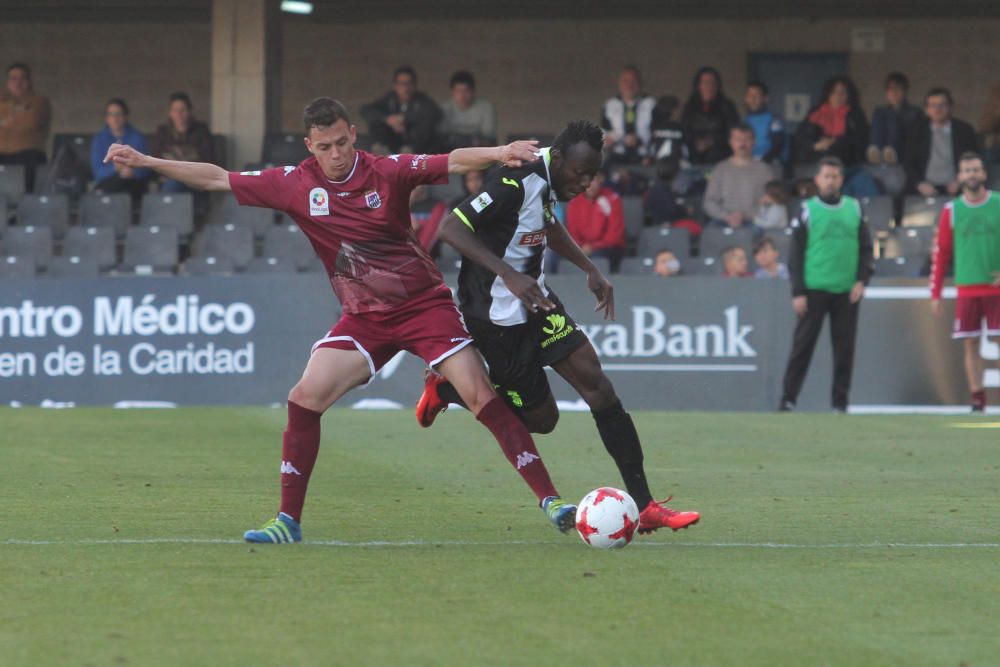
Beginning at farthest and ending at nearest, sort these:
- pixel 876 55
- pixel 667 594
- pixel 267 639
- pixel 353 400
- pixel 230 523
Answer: pixel 876 55, pixel 353 400, pixel 230 523, pixel 667 594, pixel 267 639

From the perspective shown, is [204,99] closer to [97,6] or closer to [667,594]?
[97,6]

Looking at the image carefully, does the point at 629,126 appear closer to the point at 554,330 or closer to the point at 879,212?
the point at 879,212

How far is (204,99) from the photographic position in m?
24.6

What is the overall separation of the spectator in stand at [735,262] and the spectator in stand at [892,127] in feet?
11.8

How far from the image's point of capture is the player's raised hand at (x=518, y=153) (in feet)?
20.8

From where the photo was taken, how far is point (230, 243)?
18547 mm

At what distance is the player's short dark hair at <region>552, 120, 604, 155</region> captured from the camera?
7.04 m

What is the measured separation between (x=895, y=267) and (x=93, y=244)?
867cm

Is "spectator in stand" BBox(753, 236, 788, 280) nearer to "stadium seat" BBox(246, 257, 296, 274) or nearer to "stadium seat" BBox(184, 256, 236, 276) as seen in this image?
"stadium seat" BBox(246, 257, 296, 274)

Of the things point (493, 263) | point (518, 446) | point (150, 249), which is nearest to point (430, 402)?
point (518, 446)

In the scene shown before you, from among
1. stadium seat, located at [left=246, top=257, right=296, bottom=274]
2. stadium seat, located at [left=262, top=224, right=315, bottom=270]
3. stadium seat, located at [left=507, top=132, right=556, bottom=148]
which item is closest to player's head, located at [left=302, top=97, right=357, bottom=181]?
stadium seat, located at [left=246, top=257, right=296, bottom=274]

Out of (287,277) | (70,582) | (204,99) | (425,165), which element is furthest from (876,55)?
(70,582)

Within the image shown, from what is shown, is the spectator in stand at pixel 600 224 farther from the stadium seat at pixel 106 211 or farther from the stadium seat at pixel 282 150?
the stadium seat at pixel 106 211

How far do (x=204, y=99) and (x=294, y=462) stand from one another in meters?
18.5
